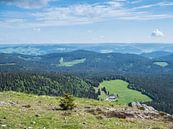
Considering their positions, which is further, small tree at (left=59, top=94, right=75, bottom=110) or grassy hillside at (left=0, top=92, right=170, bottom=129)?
small tree at (left=59, top=94, right=75, bottom=110)

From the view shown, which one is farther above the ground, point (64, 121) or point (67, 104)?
point (64, 121)

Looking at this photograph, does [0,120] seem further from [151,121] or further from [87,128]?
[151,121]

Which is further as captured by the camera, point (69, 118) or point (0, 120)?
point (69, 118)

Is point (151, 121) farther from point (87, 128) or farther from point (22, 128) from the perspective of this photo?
point (22, 128)

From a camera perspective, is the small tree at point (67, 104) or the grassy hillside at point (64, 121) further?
the small tree at point (67, 104)

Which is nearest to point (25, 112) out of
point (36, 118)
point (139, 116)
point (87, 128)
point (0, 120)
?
point (36, 118)

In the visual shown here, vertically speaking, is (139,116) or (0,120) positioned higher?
(0,120)

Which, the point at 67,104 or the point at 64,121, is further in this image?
the point at 67,104

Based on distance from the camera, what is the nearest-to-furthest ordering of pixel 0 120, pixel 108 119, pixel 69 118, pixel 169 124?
pixel 0 120, pixel 69 118, pixel 108 119, pixel 169 124

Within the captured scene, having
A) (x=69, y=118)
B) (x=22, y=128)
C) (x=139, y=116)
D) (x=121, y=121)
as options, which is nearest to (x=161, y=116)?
(x=139, y=116)

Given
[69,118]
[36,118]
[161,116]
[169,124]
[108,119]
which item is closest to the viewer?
[36,118]
